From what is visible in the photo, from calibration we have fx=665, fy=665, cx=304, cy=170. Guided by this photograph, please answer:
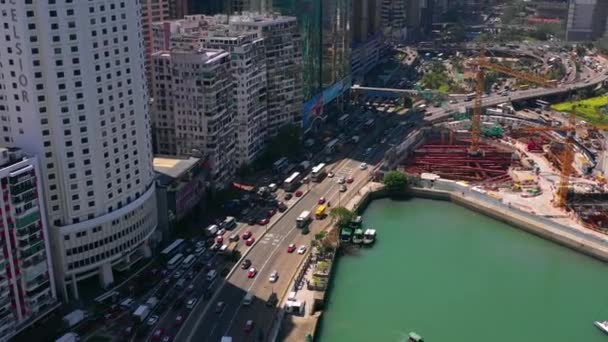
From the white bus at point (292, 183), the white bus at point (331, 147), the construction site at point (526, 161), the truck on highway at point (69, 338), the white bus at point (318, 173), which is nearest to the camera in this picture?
A: the truck on highway at point (69, 338)

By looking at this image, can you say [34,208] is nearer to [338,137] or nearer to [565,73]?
[338,137]

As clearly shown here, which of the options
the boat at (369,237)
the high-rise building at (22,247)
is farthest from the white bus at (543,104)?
the high-rise building at (22,247)

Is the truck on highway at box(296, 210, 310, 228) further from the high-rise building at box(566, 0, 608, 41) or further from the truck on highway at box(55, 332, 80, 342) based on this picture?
the high-rise building at box(566, 0, 608, 41)

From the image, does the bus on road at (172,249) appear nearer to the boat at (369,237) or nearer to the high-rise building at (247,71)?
the high-rise building at (247,71)

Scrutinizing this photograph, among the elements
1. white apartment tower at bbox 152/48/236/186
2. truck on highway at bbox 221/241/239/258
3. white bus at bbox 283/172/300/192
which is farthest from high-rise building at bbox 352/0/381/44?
truck on highway at bbox 221/241/239/258

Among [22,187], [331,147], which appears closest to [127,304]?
[22,187]

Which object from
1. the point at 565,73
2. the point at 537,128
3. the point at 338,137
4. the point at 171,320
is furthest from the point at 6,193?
the point at 565,73
